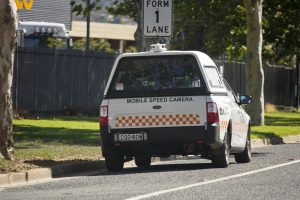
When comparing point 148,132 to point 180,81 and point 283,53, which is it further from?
point 283,53

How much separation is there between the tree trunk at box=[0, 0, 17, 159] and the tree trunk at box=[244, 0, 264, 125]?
1901 cm

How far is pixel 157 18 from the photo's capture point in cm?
2289

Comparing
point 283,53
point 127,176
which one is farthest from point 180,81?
point 283,53

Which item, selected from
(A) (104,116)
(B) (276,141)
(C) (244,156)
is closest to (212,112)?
(A) (104,116)

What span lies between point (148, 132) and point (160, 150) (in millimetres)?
384

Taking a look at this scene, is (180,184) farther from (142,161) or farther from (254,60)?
(254,60)

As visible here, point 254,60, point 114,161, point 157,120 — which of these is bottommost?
point 114,161

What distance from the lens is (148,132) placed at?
700 inches

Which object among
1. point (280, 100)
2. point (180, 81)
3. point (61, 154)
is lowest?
point (280, 100)

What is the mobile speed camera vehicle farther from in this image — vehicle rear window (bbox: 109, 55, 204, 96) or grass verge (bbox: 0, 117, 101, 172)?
grass verge (bbox: 0, 117, 101, 172)

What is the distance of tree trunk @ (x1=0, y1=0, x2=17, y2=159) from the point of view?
16938mm

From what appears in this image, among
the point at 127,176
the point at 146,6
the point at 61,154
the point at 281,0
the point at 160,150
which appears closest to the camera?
the point at 127,176

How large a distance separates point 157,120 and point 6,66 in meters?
2.61

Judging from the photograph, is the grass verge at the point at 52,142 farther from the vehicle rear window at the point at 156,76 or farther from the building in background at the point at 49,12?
the building in background at the point at 49,12
